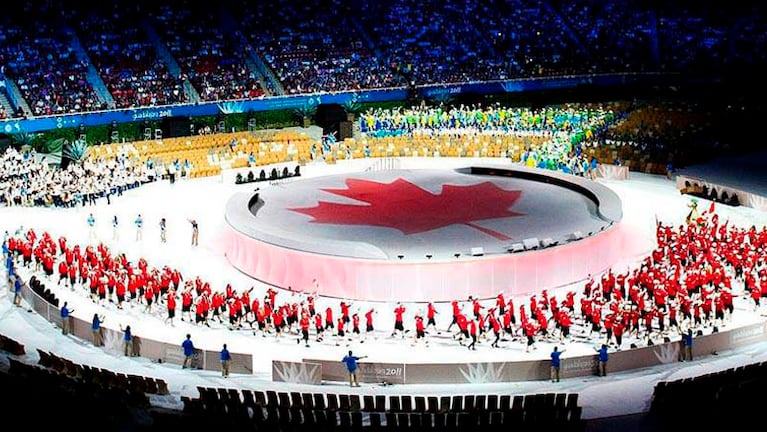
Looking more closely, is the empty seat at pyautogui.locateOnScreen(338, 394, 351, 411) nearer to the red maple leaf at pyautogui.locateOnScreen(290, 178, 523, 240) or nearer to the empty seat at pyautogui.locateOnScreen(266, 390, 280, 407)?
the empty seat at pyautogui.locateOnScreen(266, 390, 280, 407)

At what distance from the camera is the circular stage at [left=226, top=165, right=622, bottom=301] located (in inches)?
1467

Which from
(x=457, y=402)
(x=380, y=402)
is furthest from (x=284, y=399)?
(x=457, y=402)

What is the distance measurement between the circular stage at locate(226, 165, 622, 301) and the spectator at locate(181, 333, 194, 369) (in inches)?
356

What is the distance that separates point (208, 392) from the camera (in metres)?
25.0

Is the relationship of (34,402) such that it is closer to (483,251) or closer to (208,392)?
(208,392)

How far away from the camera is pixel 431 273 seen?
3697 cm

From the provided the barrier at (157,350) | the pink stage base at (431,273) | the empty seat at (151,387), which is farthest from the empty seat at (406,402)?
the pink stage base at (431,273)

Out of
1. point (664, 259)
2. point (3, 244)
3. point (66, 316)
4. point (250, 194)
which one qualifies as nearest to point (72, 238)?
point (3, 244)

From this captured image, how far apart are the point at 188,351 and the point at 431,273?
11.0m

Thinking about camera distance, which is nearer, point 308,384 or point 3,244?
point 308,384

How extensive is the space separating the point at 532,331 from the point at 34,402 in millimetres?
16201

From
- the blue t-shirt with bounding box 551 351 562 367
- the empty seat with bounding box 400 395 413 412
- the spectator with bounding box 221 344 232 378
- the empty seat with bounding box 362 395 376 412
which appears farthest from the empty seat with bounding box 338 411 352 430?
the blue t-shirt with bounding box 551 351 562 367

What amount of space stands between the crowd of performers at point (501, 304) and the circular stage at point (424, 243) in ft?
2.96

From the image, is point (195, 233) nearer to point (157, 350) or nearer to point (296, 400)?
point (157, 350)
